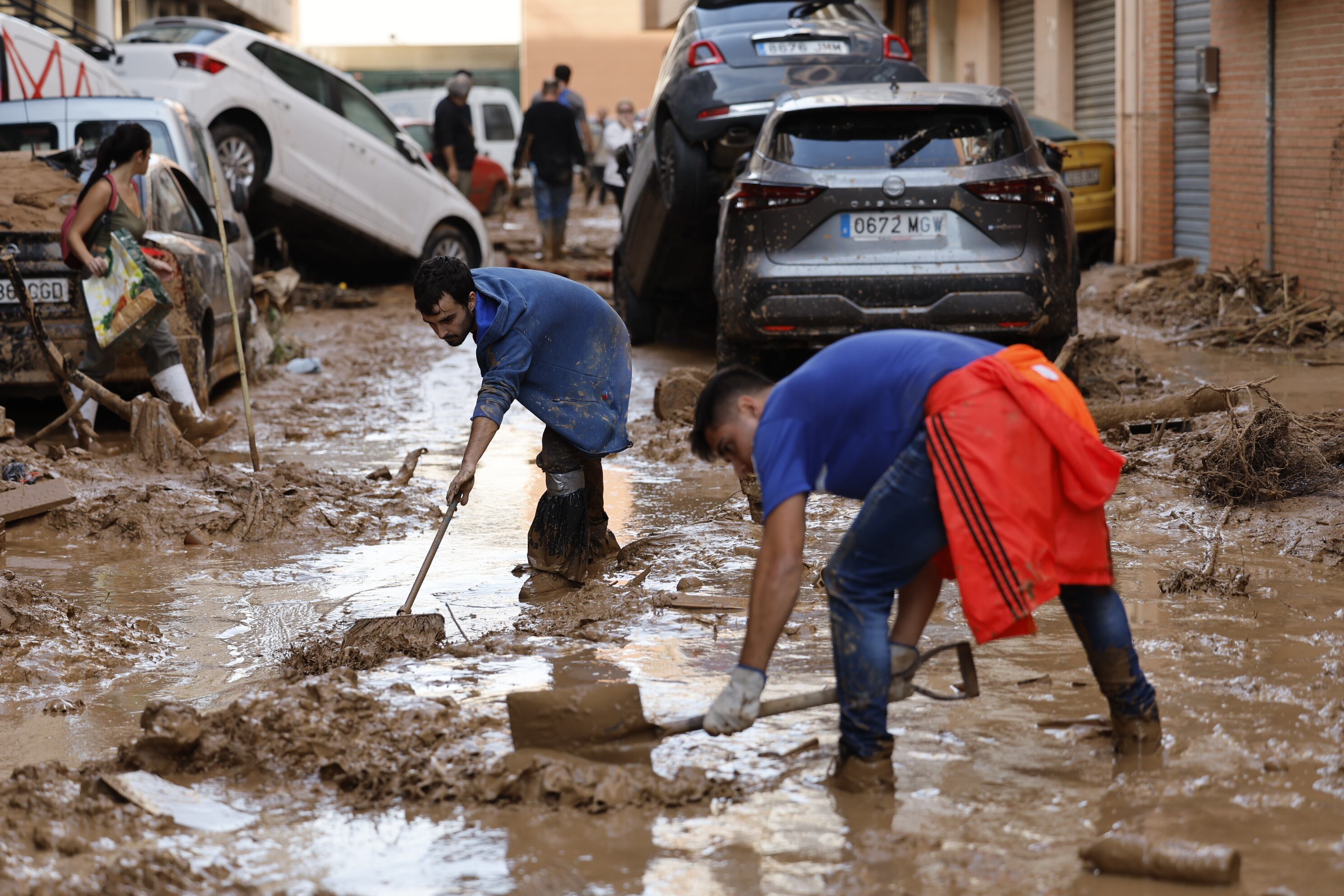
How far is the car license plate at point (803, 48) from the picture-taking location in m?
9.80

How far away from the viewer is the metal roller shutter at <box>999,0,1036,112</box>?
1864cm

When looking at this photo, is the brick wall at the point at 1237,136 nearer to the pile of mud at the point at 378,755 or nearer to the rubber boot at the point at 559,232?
the rubber boot at the point at 559,232

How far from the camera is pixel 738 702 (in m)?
3.29

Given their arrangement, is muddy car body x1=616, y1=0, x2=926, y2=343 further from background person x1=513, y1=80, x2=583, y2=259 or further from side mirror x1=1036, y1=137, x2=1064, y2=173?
background person x1=513, y1=80, x2=583, y2=259

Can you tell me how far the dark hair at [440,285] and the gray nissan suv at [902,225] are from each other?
3059mm

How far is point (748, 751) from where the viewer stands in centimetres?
371

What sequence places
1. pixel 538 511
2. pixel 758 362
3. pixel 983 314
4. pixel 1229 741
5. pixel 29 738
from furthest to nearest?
pixel 758 362 → pixel 983 314 → pixel 538 511 → pixel 29 738 → pixel 1229 741

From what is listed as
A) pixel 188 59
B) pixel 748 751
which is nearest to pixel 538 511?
pixel 748 751

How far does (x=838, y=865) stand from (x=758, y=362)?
5814mm

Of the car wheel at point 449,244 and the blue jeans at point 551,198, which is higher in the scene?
the blue jeans at point 551,198

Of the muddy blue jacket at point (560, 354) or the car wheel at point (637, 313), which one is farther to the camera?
the car wheel at point (637, 313)

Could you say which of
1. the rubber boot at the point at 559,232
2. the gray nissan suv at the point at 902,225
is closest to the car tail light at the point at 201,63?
the rubber boot at the point at 559,232

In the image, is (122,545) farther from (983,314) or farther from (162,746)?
(983,314)

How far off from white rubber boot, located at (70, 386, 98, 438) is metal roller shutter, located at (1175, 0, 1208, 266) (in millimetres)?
9819
